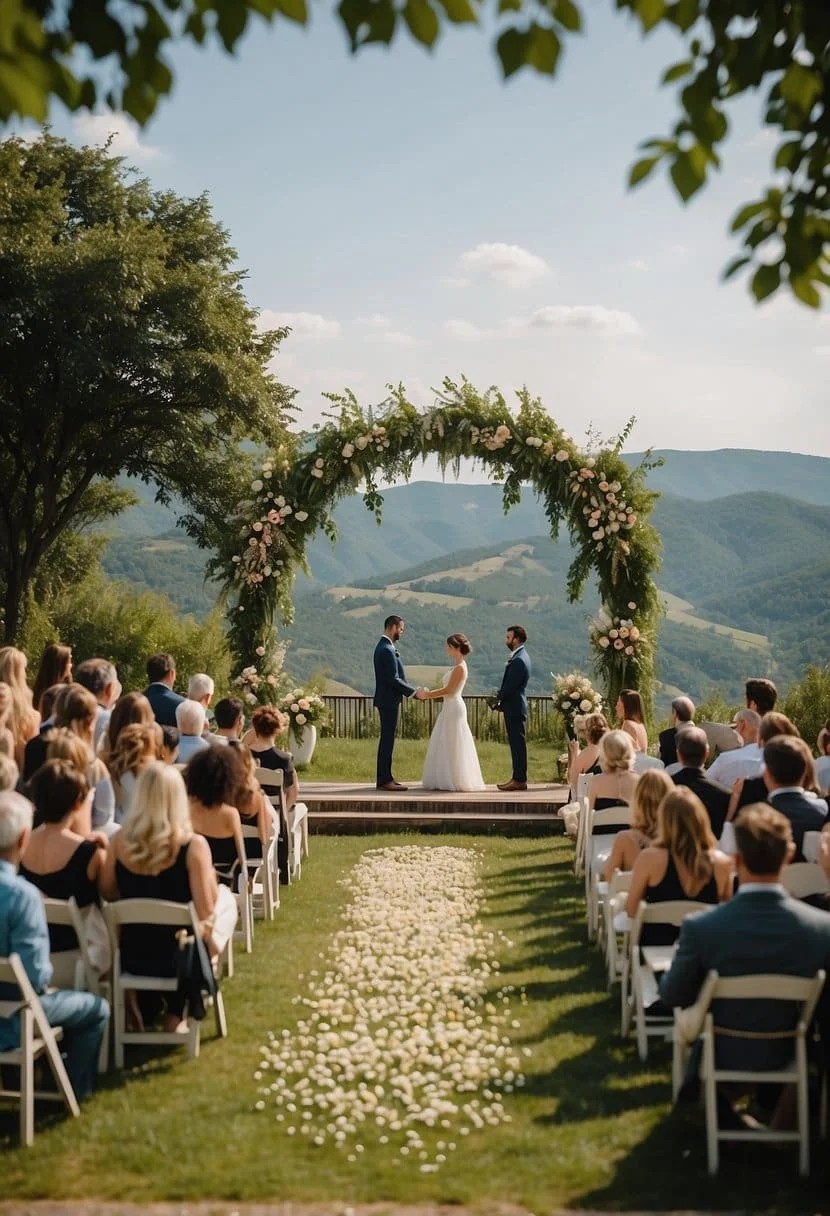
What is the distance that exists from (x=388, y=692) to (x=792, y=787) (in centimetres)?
889

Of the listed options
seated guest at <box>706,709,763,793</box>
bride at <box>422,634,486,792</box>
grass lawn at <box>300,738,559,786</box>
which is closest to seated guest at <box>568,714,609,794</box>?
seated guest at <box>706,709,763,793</box>

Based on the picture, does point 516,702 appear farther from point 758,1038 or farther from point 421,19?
point 421,19

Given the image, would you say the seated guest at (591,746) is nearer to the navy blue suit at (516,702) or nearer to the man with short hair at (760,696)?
the man with short hair at (760,696)

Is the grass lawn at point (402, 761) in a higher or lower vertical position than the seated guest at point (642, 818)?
lower

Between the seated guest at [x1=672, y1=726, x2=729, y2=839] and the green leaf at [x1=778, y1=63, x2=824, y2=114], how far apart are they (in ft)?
16.3

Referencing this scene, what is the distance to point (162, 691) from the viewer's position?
418 inches

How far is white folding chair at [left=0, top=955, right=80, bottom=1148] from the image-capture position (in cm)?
547

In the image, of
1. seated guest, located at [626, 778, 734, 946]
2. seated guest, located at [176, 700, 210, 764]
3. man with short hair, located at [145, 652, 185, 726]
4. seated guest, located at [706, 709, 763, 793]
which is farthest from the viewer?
man with short hair, located at [145, 652, 185, 726]

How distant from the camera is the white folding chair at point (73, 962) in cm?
635

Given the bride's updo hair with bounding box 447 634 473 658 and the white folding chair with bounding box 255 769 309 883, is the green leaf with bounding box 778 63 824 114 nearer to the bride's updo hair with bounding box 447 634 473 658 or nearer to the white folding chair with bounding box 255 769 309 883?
the white folding chair with bounding box 255 769 309 883

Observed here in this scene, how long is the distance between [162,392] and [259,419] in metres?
2.29

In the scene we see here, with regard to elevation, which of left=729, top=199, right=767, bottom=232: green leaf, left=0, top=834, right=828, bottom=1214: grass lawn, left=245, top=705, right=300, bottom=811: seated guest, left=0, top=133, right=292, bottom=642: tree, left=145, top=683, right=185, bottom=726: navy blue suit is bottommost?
left=0, top=834, right=828, bottom=1214: grass lawn

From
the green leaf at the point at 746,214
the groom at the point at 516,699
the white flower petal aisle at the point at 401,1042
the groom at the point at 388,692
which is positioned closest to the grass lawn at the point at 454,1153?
the white flower petal aisle at the point at 401,1042

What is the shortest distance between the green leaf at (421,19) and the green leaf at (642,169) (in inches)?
26.5
